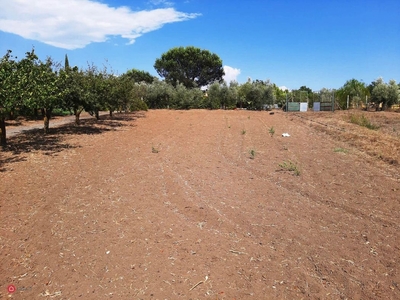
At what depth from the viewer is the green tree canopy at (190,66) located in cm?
5291

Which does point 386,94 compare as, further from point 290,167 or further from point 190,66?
point 290,167

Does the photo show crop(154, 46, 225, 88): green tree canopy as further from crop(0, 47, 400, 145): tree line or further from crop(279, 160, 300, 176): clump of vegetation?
crop(279, 160, 300, 176): clump of vegetation

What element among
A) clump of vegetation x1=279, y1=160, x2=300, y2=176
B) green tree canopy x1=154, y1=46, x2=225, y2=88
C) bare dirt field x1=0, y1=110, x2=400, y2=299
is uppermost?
green tree canopy x1=154, y1=46, x2=225, y2=88

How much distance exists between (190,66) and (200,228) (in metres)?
51.0

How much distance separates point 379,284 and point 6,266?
436 centimetres

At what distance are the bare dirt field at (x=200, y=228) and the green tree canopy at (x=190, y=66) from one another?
45.7 metres

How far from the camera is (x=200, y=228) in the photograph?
15.6 ft

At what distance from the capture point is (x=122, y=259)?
398cm

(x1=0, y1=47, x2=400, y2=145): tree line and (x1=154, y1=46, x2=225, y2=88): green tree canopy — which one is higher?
(x1=154, y1=46, x2=225, y2=88): green tree canopy

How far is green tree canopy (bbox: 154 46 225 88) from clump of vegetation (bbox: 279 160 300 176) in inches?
1770

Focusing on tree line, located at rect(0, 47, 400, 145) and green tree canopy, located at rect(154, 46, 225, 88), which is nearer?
tree line, located at rect(0, 47, 400, 145)

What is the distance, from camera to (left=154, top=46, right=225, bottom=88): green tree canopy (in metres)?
52.9

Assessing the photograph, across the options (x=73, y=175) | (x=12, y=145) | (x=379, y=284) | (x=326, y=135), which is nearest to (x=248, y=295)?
(x=379, y=284)

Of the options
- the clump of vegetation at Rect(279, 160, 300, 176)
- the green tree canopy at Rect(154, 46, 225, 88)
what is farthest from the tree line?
the clump of vegetation at Rect(279, 160, 300, 176)
